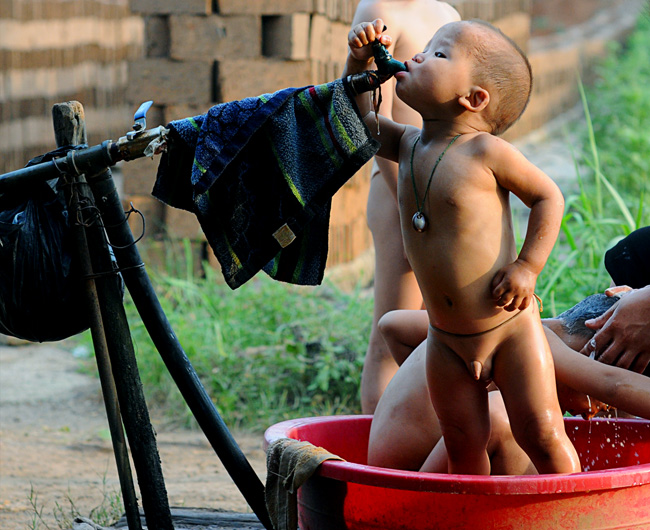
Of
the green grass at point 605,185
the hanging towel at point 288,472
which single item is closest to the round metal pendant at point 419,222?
the hanging towel at point 288,472

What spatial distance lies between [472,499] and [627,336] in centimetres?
72

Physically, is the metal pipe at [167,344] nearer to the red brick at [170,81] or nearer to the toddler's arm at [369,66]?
the toddler's arm at [369,66]

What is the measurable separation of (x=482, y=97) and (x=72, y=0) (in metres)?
7.69

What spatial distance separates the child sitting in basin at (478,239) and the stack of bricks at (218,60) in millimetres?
3418

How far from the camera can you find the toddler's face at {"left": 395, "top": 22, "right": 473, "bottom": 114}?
2061 mm

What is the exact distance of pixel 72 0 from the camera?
349 inches

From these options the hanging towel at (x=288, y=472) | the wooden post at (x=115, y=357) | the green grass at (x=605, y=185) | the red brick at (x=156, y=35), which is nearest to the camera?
the hanging towel at (x=288, y=472)

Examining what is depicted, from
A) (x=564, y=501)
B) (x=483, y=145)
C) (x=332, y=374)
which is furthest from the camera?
(x=332, y=374)

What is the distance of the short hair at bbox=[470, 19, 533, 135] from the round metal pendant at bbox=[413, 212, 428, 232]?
0.90 feet

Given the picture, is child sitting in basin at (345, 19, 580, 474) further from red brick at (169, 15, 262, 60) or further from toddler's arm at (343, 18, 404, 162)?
red brick at (169, 15, 262, 60)

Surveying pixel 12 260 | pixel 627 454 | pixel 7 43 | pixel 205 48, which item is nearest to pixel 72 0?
pixel 7 43

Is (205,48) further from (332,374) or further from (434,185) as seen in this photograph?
(434,185)

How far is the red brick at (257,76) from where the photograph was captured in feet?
17.8

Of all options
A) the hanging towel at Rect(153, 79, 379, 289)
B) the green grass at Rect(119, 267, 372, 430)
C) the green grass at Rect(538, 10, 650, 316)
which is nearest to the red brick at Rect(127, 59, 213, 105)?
the green grass at Rect(119, 267, 372, 430)
